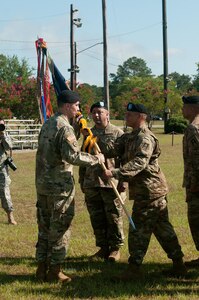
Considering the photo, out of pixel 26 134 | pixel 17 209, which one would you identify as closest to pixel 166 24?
pixel 26 134

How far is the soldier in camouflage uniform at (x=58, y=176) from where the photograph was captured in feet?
18.5

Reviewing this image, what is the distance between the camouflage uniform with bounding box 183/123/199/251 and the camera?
19.5 feet

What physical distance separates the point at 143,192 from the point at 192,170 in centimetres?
68

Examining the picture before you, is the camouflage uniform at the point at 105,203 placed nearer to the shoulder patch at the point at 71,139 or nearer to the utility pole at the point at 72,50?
the shoulder patch at the point at 71,139

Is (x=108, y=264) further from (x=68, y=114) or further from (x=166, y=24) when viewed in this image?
(x=166, y=24)

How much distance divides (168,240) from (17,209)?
575 centimetres

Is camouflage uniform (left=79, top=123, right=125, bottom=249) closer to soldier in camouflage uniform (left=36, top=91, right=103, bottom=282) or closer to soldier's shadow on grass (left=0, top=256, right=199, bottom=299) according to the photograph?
soldier's shadow on grass (left=0, top=256, right=199, bottom=299)

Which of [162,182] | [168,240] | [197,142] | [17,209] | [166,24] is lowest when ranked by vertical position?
[17,209]

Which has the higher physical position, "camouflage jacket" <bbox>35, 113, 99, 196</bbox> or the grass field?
"camouflage jacket" <bbox>35, 113, 99, 196</bbox>

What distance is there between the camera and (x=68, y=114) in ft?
19.0

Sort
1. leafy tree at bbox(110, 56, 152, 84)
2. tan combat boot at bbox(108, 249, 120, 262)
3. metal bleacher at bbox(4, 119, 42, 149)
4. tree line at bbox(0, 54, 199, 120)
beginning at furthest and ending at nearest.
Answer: leafy tree at bbox(110, 56, 152, 84) → tree line at bbox(0, 54, 199, 120) → metal bleacher at bbox(4, 119, 42, 149) → tan combat boot at bbox(108, 249, 120, 262)

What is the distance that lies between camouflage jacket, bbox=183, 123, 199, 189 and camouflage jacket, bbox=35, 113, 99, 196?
3.79 ft

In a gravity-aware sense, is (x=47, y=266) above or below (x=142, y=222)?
below

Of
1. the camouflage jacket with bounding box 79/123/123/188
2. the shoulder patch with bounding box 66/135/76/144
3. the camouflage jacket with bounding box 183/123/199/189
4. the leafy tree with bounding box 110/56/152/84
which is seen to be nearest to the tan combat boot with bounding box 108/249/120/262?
the camouflage jacket with bounding box 79/123/123/188
